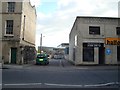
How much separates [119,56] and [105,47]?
93.5 inches

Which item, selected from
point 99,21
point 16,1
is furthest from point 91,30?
point 16,1

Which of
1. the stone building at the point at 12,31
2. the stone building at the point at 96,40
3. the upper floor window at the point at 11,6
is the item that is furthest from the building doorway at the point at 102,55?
the upper floor window at the point at 11,6

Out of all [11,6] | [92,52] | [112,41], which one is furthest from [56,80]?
[11,6]

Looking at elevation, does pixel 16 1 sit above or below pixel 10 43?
above

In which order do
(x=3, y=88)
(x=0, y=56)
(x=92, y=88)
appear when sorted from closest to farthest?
(x=3, y=88), (x=92, y=88), (x=0, y=56)

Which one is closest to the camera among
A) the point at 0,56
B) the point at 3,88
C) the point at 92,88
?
the point at 3,88

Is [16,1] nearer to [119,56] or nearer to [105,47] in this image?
[105,47]

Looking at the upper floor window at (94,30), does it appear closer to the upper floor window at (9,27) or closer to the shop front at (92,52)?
the shop front at (92,52)

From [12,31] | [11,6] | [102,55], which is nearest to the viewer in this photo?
[12,31]

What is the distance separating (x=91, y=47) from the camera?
117 ft

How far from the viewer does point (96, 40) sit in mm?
35531

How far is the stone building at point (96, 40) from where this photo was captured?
3531 cm

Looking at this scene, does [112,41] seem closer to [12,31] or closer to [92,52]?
[92,52]

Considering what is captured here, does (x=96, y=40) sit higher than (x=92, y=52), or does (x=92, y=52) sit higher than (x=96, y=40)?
(x=96, y=40)
